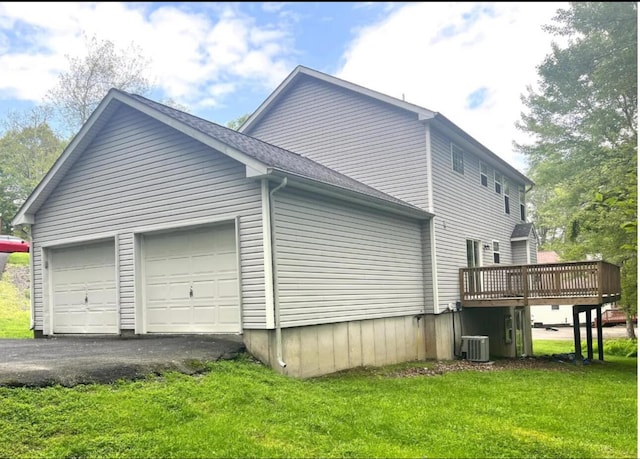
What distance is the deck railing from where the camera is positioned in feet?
42.7

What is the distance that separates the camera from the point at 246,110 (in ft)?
124

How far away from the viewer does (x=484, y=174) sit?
1848 centimetres

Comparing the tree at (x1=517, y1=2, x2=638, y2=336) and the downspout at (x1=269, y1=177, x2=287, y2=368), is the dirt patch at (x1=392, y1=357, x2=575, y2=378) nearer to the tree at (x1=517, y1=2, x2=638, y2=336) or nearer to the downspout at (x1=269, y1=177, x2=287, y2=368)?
the downspout at (x1=269, y1=177, x2=287, y2=368)

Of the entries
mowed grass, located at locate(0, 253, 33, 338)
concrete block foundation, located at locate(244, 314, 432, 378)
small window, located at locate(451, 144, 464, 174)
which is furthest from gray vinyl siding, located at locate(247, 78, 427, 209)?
mowed grass, located at locate(0, 253, 33, 338)

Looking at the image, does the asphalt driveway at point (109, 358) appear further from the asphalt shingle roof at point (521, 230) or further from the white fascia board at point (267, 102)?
the asphalt shingle roof at point (521, 230)

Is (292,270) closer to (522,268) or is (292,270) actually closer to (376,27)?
(376,27)

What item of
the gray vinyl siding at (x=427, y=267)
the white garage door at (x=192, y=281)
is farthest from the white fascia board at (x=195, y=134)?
the gray vinyl siding at (x=427, y=267)

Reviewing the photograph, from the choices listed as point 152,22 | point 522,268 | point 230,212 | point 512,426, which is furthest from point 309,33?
point 522,268

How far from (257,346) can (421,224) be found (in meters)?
6.84

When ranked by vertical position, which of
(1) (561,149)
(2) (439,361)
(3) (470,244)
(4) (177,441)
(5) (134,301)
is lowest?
(2) (439,361)

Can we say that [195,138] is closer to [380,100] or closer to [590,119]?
[380,100]

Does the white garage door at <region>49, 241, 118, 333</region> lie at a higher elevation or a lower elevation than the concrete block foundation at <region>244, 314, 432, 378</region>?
higher

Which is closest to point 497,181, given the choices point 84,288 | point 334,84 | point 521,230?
point 521,230

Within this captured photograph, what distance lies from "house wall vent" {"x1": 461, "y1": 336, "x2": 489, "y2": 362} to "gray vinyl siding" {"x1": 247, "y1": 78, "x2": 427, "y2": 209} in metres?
3.96
